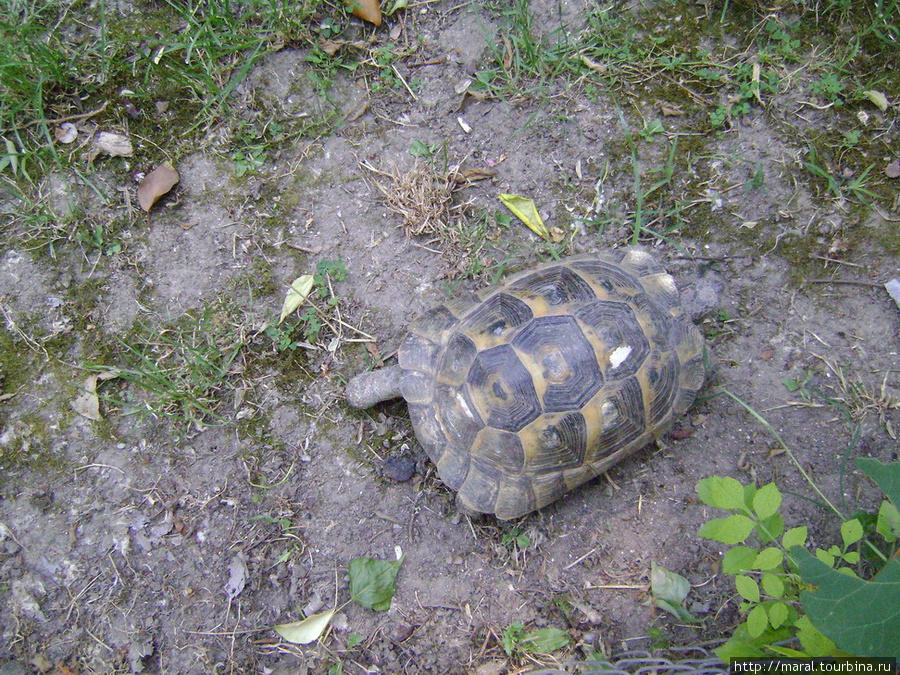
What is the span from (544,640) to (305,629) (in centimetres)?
97

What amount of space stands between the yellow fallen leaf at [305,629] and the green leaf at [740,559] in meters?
1.55

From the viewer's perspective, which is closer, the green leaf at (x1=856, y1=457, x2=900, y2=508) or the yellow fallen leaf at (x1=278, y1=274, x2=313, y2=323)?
the green leaf at (x1=856, y1=457, x2=900, y2=508)

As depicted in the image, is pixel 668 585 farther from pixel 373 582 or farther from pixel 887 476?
pixel 373 582

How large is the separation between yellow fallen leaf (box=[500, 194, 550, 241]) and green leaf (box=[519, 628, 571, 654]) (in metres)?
1.75

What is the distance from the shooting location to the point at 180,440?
8.50 ft

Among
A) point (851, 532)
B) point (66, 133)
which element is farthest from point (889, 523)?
point (66, 133)

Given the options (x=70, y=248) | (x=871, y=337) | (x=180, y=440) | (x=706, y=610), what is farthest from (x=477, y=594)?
(x=70, y=248)

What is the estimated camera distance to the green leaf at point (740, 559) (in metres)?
1.71

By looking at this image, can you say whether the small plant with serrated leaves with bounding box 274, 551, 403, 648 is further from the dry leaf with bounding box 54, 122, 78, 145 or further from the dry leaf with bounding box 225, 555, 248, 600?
the dry leaf with bounding box 54, 122, 78, 145

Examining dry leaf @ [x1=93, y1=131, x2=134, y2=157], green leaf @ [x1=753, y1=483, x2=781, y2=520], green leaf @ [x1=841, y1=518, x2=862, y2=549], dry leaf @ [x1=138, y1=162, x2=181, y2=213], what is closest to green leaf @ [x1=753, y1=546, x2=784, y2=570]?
green leaf @ [x1=753, y1=483, x2=781, y2=520]

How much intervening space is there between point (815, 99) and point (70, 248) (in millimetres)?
3737

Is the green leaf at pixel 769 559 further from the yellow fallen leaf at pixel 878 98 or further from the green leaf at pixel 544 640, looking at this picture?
the yellow fallen leaf at pixel 878 98

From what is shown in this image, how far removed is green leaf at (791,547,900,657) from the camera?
135 centimetres

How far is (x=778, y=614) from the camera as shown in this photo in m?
1.68
